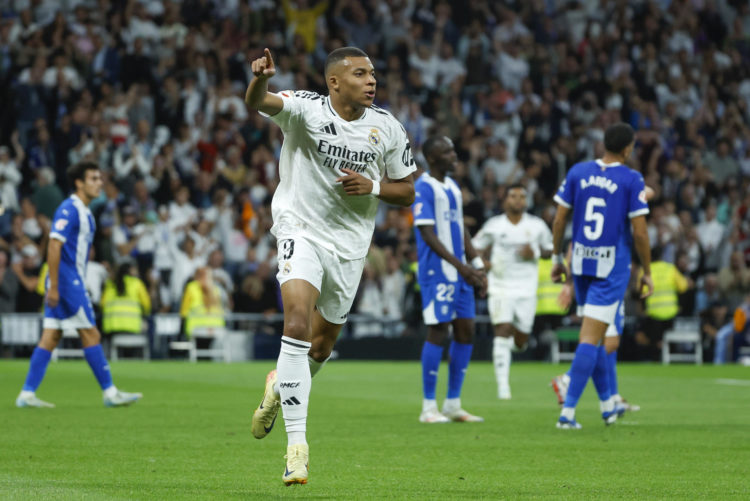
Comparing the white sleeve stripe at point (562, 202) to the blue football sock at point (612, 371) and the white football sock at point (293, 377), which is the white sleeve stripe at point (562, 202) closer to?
the blue football sock at point (612, 371)

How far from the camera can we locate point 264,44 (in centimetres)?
2655

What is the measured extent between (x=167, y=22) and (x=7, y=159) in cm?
515

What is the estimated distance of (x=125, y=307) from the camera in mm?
23000

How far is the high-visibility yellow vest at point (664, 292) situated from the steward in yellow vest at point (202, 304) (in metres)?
8.20

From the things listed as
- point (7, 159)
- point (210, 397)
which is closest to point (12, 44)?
point (7, 159)

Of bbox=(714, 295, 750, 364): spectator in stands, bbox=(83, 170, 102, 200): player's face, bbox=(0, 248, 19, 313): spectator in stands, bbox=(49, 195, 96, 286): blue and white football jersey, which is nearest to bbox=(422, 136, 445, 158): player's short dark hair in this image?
bbox=(83, 170, 102, 200): player's face

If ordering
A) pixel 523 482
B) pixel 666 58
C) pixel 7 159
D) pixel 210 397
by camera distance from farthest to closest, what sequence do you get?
pixel 666 58
pixel 7 159
pixel 210 397
pixel 523 482

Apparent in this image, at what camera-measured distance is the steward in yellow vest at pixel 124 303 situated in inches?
892

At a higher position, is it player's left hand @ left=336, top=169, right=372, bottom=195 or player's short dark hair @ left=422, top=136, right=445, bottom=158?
player's short dark hair @ left=422, top=136, right=445, bottom=158

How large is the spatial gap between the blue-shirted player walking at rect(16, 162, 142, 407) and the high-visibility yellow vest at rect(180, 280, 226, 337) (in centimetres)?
1030

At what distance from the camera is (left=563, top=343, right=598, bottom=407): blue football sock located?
10336mm

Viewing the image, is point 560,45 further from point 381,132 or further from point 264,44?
point 381,132

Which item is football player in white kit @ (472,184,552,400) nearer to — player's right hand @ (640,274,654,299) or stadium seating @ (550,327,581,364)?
player's right hand @ (640,274,654,299)

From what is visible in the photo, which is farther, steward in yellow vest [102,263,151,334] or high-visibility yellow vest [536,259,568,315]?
steward in yellow vest [102,263,151,334]
